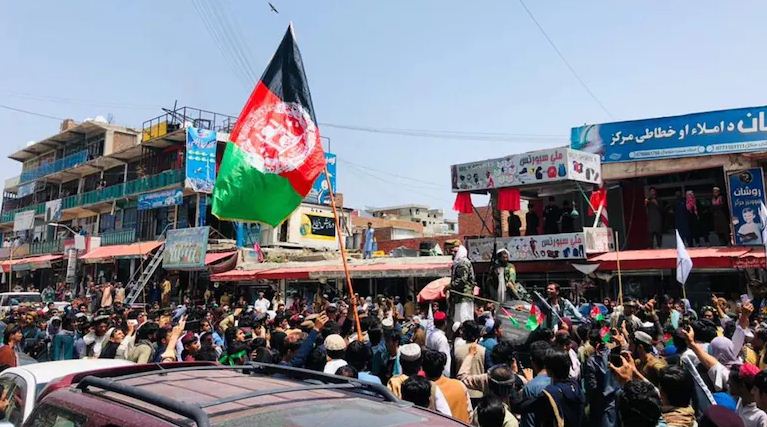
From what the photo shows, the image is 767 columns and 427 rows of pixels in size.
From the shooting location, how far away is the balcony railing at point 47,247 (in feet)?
127

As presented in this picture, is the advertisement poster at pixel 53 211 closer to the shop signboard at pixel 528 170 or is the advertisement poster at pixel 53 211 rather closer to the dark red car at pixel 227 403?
the shop signboard at pixel 528 170

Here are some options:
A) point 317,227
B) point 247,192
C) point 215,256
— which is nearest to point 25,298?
point 215,256

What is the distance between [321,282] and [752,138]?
47.9ft

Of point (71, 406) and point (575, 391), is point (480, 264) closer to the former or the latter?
point (575, 391)

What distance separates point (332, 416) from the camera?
2.52m

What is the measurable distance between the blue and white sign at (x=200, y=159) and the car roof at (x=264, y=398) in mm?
26420

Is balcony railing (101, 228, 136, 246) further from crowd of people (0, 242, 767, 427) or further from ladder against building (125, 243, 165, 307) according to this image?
crowd of people (0, 242, 767, 427)

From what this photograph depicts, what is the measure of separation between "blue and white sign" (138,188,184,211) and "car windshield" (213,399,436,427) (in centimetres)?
2905

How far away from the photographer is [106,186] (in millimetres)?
37531

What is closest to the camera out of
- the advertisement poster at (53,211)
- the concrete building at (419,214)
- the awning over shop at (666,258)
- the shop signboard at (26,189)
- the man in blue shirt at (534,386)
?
the man in blue shirt at (534,386)

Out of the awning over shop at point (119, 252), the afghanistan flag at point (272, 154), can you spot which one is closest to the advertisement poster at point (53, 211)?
the awning over shop at point (119, 252)

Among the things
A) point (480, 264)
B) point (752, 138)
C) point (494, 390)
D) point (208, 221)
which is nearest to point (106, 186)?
point (208, 221)

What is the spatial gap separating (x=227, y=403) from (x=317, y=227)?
1134 inches

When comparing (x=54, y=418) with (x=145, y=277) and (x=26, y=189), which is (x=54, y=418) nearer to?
(x=145, y=277)
